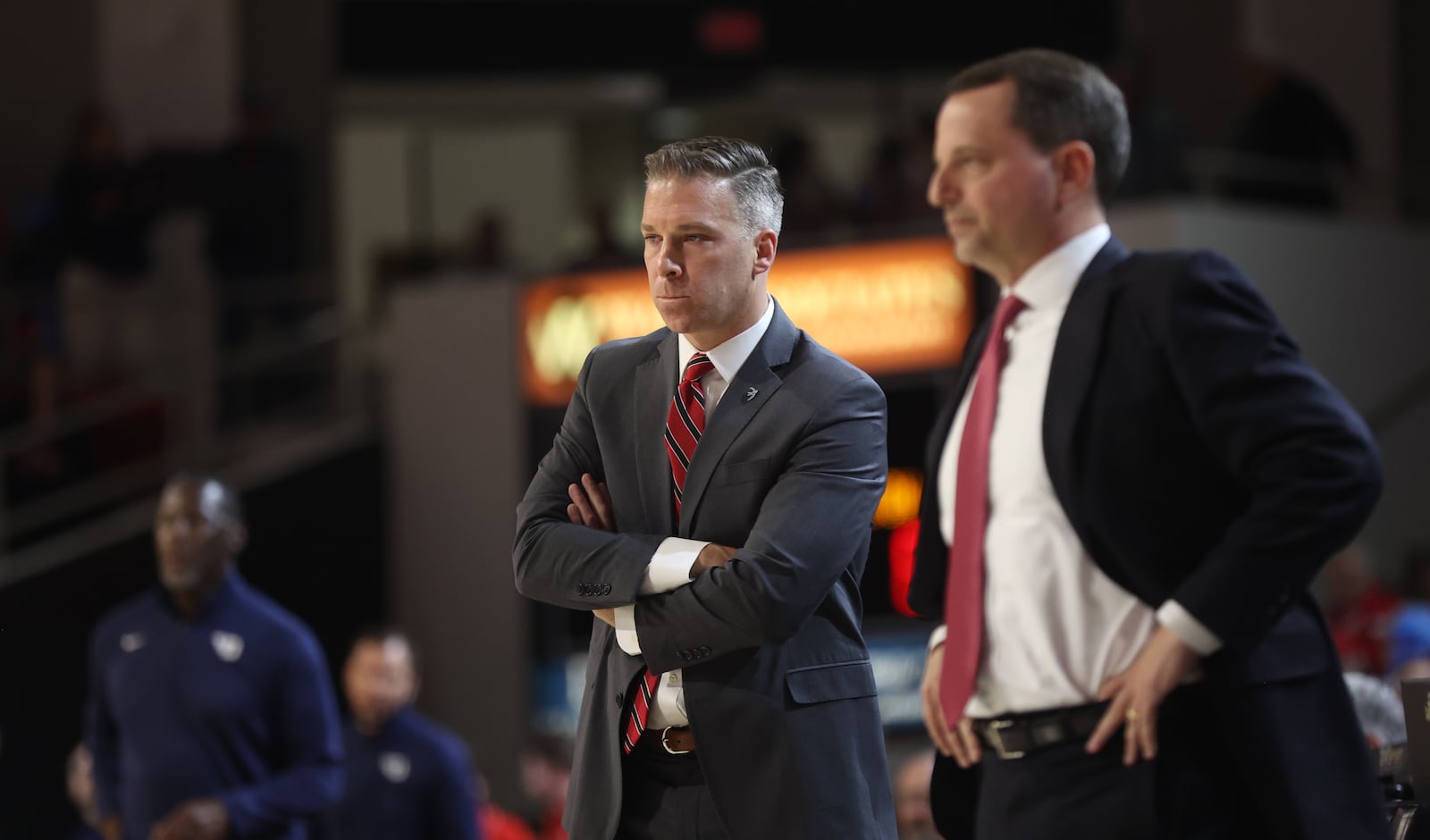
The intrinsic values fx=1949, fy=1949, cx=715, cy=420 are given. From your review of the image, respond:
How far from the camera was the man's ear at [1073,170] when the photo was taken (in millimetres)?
2869

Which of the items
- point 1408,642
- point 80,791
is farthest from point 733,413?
point 80,791

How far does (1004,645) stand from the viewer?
2.79m

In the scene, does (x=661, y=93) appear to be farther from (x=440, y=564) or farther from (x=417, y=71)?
(x=440, y=564)

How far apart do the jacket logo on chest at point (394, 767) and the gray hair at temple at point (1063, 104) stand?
5191 millimetres

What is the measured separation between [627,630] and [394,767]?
4.78 meters

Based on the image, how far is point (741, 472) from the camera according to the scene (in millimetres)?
3033

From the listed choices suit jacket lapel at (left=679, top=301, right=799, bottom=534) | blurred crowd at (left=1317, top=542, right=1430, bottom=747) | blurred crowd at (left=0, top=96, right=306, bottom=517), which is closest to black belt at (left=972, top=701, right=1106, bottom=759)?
suit jacket lapel at (left=679, top=301, right=799, bottom=534)

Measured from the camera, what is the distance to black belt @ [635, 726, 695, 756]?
298 centimetres

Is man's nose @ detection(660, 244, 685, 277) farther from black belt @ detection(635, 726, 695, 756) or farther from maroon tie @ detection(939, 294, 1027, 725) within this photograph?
black belt @ detection(635, 726, 695, 756)

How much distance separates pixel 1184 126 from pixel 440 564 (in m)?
5.49

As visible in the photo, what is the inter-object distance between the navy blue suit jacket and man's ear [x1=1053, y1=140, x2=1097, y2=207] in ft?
0.51

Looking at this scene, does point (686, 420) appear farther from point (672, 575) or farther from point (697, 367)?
point (672, 575)

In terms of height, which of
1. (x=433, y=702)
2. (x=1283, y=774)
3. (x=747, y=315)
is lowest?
(x=433, y=702)

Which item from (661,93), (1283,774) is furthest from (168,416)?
(1283,774)
